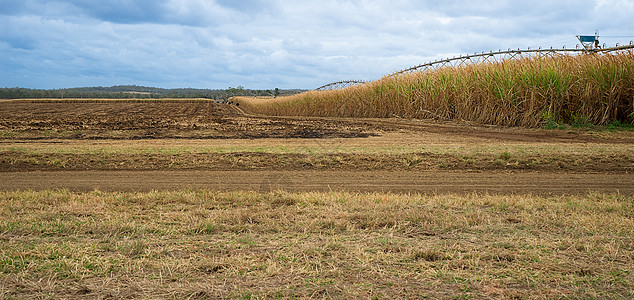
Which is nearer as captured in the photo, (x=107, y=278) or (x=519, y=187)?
(x=107, y=278)

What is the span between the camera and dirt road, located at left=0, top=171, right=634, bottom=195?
6367mm

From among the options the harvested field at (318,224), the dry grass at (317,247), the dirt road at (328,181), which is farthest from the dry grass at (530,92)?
the dry grass at (317,247)

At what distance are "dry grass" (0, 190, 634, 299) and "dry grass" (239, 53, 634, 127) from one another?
866cm

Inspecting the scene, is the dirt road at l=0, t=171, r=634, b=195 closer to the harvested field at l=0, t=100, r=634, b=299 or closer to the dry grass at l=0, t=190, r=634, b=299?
the harvested field at l=0, t=100, r=634, b=299

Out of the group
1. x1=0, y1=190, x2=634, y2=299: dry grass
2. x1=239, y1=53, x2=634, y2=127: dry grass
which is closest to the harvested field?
x1=0, y1=190, x2=634, y2=299: dry grass

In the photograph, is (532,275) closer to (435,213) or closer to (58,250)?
(435,213)

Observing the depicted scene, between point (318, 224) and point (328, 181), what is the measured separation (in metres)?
2.50

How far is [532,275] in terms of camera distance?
311cm

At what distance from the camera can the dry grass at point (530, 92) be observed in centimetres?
1276

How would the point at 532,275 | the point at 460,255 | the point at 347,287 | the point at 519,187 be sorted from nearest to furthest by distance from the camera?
the point at 347,287
the point at 532,275
the point at 460,255
the point at 519,187

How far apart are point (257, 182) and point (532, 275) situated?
14.3ft

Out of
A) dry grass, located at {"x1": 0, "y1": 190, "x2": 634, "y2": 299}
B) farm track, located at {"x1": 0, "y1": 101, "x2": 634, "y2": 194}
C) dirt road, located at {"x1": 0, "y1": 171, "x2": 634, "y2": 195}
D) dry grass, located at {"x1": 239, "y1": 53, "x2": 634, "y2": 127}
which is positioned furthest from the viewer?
dry grass, located at {"x1": 239, "y1": 53, "x2": 634, "y2": 127}


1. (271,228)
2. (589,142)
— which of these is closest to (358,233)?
(271,228)

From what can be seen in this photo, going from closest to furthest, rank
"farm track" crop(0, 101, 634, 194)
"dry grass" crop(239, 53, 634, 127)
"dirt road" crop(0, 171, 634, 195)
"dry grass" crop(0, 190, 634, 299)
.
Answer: "dry grass" crop(0, 190, 634, 299)
"dirt road" crop(0, 171, 634, 195)
"farm track" crop(0, 101, 634, 194)
"dry grass" crop(239, 53, 634, 127)
